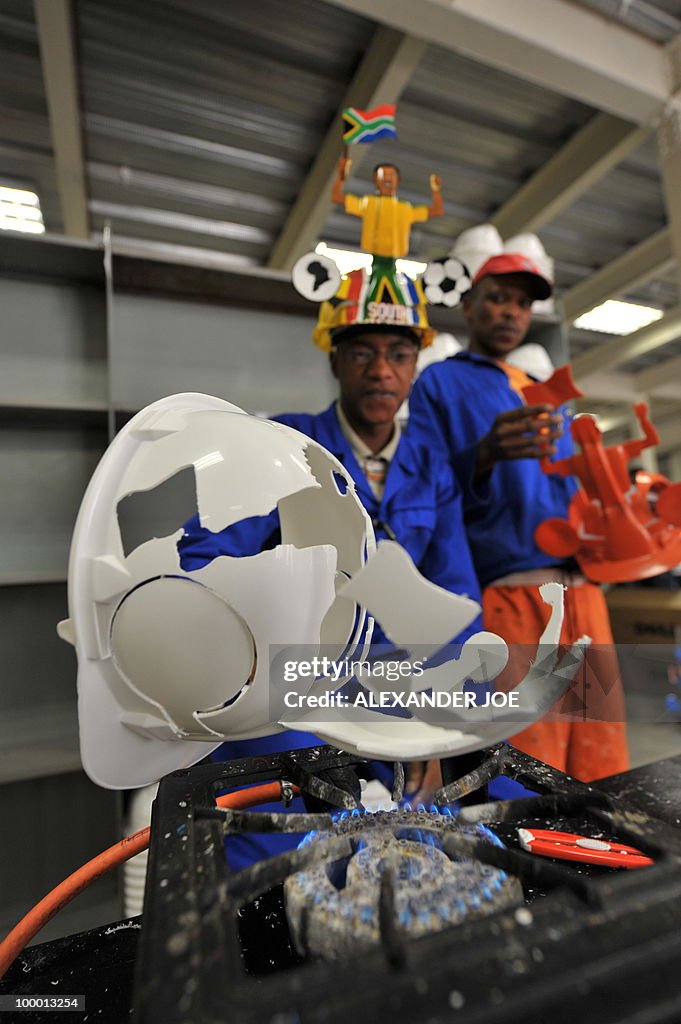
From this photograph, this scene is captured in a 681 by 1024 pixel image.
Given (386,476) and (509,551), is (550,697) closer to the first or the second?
(386,476)

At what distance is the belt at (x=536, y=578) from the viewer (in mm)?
1324

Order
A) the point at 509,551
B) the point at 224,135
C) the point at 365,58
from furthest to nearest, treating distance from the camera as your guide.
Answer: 1. the point at 224,135
2. the point at 365,58
3. the point at 509,551

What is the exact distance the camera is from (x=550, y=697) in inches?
14.3

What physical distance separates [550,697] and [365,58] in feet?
7.35

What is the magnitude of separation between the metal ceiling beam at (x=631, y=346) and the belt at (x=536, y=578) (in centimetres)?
395

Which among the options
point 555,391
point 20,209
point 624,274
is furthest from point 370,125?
point 624,274

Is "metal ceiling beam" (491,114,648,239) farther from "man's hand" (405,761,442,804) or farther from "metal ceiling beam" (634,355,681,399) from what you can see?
"metal ceiling beam" (634,355,681,399)

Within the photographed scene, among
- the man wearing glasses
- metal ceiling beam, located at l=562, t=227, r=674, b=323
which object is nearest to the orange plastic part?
the man wearing glasses

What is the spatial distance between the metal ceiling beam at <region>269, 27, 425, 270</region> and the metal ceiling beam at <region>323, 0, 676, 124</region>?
0.09 meters

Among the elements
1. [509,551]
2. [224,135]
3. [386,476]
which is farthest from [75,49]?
[509,551]

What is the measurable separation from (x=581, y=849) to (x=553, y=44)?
2.24 metres

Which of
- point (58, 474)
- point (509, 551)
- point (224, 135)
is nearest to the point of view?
point (509, 551)

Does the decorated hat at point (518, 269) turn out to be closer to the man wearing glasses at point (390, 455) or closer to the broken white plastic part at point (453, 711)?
the man wearing glasses at point (390, 455)

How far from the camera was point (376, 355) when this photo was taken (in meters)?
1.15
